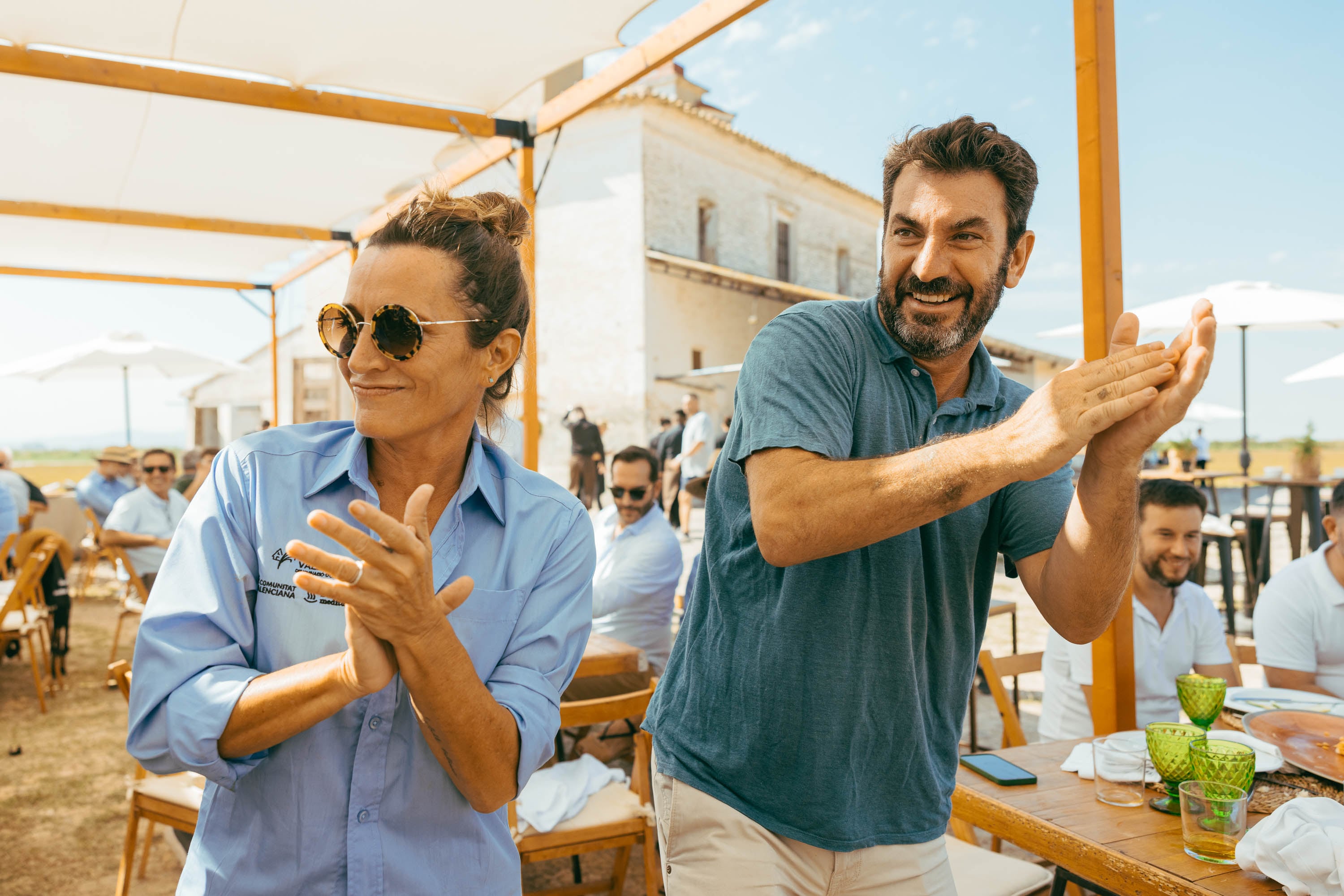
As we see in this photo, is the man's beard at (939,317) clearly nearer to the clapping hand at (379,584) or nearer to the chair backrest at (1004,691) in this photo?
the clapping hand at (379,584)

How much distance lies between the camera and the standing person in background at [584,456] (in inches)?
569

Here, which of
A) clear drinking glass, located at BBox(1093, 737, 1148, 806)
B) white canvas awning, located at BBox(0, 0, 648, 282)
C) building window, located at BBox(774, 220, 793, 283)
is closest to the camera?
clear drinking glass, located at BBox(1093, 737, 1148, 806)

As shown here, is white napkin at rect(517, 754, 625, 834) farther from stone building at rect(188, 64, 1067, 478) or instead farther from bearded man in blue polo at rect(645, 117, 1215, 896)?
stone building at rect(188, 64, 1067, 478)

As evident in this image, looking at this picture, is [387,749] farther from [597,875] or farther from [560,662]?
[597,875]

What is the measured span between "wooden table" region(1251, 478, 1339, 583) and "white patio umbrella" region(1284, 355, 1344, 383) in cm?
105

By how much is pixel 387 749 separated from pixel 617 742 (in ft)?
11.3

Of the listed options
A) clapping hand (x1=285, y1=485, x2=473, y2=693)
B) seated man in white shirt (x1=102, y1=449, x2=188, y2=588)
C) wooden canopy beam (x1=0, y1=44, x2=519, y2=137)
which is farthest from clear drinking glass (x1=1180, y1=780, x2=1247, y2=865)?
seated man in white shirt (x1=102, y1=449, x2=188, y2=588)

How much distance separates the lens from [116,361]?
1216 centimetres

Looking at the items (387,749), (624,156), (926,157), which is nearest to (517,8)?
(926,157)

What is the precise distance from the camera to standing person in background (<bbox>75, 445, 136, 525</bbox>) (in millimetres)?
9109

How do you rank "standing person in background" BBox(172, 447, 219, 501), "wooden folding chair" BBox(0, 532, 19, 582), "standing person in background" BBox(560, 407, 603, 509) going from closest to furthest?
1. "wooden folding chair" BBox(0, 532, 19, 582)
2. "standing person in background" BBox(172, 447, 219, 501)
3. "standing person in background" BBox(560, 407, 603, 509)

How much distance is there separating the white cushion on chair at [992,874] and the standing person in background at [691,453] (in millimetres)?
9725

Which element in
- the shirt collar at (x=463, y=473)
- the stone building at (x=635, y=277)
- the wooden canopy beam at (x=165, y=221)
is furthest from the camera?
the stone building at (x=635, y=277)

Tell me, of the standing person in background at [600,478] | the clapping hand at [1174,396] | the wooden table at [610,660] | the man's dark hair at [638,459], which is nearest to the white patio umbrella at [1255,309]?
the man's dark hair at [638,459]
